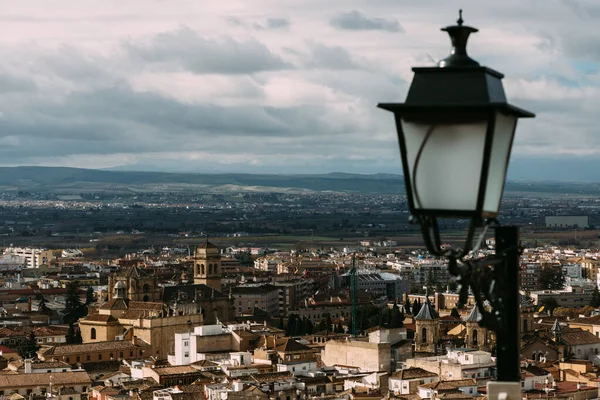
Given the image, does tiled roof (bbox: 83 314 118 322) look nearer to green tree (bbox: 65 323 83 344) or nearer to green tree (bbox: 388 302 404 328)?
green tree (bbox: 65 323 83 344)

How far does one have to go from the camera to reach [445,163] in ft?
10.4

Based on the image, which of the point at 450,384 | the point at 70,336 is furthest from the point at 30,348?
the point at 450,384

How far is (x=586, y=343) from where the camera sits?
154 feet

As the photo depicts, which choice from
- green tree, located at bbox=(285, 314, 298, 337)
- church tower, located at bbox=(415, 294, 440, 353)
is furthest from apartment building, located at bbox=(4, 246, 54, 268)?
church tower, located at bbox=(415, 294, 440, 353)

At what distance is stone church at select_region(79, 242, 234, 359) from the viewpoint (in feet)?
156

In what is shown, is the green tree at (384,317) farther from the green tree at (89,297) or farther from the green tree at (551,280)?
the green tree at (551,280)

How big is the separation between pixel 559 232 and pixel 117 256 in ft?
168

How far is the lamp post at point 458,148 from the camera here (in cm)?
316

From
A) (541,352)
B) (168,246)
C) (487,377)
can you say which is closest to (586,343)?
(541,352)

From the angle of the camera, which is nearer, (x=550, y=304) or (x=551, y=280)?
(x=550, y=304)

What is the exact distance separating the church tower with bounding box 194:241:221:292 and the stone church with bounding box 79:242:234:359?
9.6 inches

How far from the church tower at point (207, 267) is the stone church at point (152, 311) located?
0.24 metres

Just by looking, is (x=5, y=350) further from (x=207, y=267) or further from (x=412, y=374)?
(x=412, y=374)

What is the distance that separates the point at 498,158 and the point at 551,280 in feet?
251
